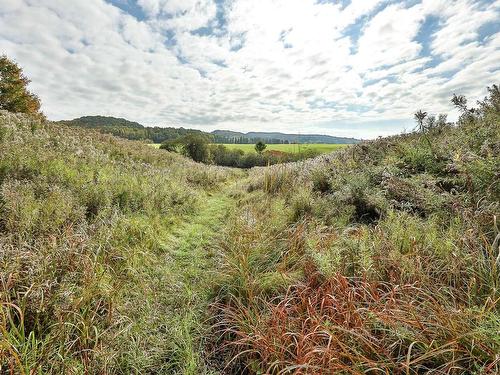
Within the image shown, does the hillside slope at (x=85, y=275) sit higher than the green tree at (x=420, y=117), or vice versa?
the green tree at (x=420, y=117)

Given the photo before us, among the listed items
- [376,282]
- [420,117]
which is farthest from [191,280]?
[420,117]

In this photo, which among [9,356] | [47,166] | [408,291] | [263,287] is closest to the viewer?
[9,356]

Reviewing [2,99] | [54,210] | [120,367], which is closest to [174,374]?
[120,367]

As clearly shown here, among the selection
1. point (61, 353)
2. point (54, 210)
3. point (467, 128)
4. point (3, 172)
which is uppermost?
point (467, 128)

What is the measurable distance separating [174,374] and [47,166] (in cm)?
515

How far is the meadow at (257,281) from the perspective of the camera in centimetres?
211

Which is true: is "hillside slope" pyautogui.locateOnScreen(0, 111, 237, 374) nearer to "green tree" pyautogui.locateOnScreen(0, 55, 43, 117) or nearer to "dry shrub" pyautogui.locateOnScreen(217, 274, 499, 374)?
"dry shrub" pyautogui.locateOnScreen(217, 274, 499, 374)

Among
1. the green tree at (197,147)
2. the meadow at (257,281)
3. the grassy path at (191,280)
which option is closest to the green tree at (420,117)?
the meadow at (257,281)

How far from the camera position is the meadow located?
211 centimetres

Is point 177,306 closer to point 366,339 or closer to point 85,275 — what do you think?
point 85,275

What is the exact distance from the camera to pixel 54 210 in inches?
166

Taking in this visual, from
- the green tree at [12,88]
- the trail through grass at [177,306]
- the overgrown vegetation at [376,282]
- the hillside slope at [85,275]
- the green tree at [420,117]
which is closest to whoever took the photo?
the overgrown vegetation at [376,282]

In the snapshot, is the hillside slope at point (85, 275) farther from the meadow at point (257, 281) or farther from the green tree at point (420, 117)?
the green tree at point (420, 117)

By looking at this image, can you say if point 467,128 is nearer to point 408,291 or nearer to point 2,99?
point 408,291
